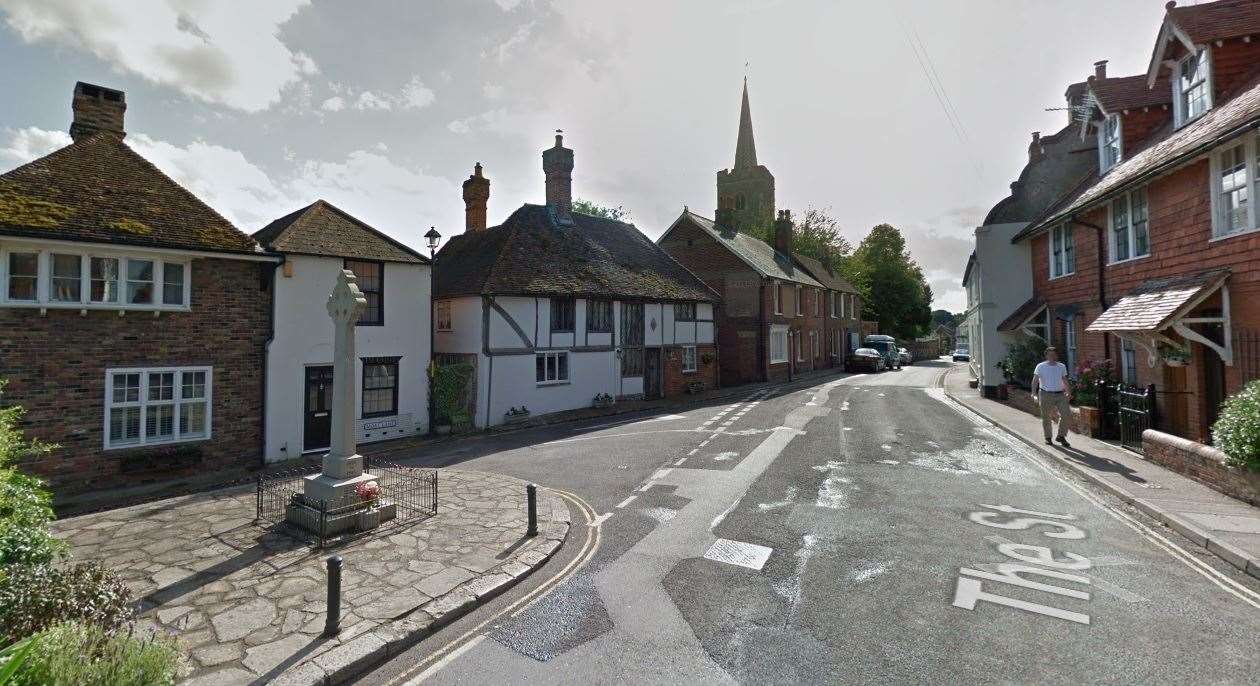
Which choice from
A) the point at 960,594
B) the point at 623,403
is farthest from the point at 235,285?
the point at 960,594

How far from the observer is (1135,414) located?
11773 mm

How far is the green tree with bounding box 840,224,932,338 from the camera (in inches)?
2346

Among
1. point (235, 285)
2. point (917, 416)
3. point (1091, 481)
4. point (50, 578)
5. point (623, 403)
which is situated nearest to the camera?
point (50, 578)

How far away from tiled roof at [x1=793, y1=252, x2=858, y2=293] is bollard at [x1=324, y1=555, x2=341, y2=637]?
1613 inches

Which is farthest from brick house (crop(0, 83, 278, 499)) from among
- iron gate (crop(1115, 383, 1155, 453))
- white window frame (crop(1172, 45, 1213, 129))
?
white window frame (crop(1172, 45, 1213, 129))

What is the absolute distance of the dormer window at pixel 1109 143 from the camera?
15946 millimetres

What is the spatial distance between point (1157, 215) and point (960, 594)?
1275 cm

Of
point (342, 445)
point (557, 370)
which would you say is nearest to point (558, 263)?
point (557, 370)

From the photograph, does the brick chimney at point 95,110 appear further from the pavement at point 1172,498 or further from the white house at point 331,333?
the pavement at point 1172,498

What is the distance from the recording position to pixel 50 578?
15.0 feet

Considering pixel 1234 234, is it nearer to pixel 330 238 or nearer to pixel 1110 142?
pixel 1110 142

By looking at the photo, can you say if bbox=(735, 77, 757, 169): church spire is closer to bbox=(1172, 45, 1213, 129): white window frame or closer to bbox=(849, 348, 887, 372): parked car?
bbox=(849, 348, 887, 372): parked car

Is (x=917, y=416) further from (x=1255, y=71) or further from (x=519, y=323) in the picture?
(x=519, y=323)

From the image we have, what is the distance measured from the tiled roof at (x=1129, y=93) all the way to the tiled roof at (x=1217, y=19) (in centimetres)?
250
